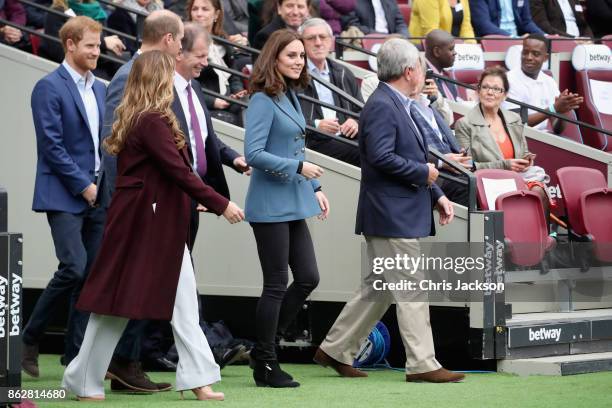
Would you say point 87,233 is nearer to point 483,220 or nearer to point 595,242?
point 483,220

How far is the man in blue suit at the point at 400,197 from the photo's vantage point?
8.45 metres

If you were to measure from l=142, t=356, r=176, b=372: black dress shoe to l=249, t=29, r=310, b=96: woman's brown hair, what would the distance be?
2064 mm

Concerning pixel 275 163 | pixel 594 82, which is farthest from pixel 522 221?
pixel 594 82

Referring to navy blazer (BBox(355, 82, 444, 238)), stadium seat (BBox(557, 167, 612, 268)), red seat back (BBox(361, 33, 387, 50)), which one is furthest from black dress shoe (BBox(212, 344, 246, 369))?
red seat back (BBox(361, 33, 387, 50))

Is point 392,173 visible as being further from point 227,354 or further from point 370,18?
point 370,18

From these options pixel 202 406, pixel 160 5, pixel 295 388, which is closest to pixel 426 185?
pixel 295 388

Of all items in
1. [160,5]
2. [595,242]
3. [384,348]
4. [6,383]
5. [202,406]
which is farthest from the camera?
[160,5]

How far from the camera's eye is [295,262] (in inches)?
327

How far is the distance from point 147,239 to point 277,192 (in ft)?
3.66

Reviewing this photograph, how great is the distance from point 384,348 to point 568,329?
1312mm

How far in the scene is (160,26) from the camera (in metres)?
8.13

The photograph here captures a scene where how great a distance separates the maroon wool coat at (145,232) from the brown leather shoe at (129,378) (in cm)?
77

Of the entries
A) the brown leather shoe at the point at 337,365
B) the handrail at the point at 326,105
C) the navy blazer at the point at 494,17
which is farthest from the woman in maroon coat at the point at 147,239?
the navy blazer at the point at 494,17

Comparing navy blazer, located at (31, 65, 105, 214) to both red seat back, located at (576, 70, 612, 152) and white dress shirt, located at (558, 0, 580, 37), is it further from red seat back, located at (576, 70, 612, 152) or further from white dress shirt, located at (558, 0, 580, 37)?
white dress shirt, located at (558, 0, 580, 37)
